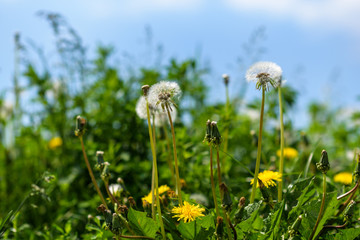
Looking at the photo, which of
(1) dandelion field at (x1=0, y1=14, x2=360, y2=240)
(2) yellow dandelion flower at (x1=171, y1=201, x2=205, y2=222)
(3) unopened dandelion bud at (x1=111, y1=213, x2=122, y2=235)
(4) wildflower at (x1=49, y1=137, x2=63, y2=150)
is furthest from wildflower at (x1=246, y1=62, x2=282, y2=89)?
(4) wildflower at (x1=49, y1=137, x2=63, y2=150)

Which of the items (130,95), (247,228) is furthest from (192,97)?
(247,228)

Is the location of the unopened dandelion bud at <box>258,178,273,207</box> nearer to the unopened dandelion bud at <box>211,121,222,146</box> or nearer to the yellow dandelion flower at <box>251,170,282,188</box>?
the yellow dandelion flower at <box>251,170,282,188</box>

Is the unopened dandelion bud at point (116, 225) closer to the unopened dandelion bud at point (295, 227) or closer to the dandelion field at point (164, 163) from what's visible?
the dandelion field at point (164, 163)

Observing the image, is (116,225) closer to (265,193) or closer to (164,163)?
(265,193)

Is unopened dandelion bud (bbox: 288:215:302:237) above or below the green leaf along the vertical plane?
below

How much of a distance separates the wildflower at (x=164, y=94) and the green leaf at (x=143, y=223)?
29cm

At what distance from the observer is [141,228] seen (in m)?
1.02

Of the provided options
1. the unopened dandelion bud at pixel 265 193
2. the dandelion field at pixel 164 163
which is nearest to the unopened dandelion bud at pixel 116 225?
the dandelion field at pixel 164 163

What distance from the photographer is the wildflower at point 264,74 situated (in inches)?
41.6

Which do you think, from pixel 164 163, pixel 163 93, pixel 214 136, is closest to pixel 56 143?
pixel 164 163

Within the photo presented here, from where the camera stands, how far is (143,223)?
39.6 inches

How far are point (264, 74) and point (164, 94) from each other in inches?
11.1

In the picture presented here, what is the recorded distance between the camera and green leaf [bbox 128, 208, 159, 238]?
3.27 ft

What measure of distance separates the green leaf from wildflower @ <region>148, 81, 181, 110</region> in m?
0.29
